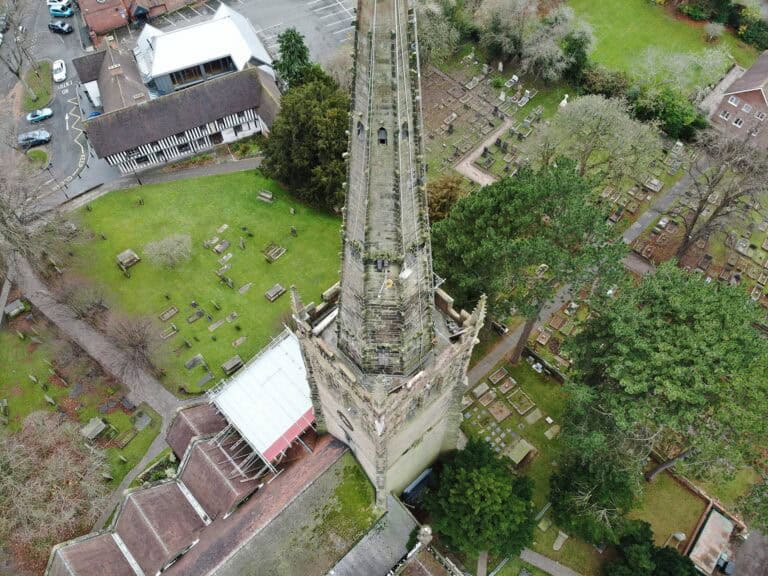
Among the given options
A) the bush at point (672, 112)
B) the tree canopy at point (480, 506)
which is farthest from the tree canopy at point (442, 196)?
the bush at point (672, 112)

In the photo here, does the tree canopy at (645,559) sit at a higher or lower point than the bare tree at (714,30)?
lower

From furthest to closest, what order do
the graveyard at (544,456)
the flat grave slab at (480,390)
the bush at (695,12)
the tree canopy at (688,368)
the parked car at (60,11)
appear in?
the parked car at (60,11), the bush at (695,12), the flat grave slab at (480,390), the graveyard at (544,456), the tree canopy at (688,368)

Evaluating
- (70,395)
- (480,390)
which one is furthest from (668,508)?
(70,395)

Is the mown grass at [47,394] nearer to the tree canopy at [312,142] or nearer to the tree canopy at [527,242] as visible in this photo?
the tree canopy at [312,142]

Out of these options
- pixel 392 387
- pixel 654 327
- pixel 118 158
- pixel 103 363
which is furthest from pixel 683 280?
pixel 118 158

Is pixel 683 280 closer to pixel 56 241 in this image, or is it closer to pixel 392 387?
pixel 392 387

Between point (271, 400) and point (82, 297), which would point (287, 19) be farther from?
point (271, 400)

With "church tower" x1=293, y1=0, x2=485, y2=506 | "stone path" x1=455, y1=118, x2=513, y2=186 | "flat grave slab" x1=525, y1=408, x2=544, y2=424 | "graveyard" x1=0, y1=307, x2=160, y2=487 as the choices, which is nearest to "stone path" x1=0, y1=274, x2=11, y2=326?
"graveyard" x1=0, y1=307, x2=160, y2=487

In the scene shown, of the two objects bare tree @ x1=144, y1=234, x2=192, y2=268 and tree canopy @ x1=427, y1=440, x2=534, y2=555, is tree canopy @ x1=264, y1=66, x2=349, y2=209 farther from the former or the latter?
tree canopy @ x1=427, y1=440, x2=534, y2=555
